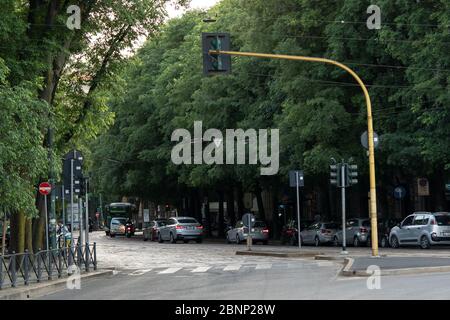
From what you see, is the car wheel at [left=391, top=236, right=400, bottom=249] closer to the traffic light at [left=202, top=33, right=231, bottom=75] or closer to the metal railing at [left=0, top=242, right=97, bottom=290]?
the metal railing at [left=0, top=242, right=97, bottom=290]

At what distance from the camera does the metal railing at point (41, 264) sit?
1962 cm

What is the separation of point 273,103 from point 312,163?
673cm

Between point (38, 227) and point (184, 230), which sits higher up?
point (38, 227)

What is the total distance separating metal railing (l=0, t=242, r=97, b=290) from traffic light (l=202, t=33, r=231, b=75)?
650 cm

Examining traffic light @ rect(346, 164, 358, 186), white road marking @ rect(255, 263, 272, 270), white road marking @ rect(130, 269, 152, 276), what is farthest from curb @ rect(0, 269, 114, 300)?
traffic light @ rect(346, 164, 358, 186)

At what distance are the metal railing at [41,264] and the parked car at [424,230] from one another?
1649 cm

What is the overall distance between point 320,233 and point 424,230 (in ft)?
34.3

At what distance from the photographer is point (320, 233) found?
47.3 meters

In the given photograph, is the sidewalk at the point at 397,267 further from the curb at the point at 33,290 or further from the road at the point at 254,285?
the curb at the point at 33,290

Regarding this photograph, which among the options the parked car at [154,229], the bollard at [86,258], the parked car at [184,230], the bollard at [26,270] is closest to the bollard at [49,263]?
the bollard at [26,270]

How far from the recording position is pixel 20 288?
1938 cm

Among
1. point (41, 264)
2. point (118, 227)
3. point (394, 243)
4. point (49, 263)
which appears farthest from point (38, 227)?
point (118, 227)

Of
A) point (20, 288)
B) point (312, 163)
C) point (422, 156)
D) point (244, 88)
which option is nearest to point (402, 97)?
point (422, 156)

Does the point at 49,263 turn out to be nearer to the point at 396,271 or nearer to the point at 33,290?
the point at 33,290
